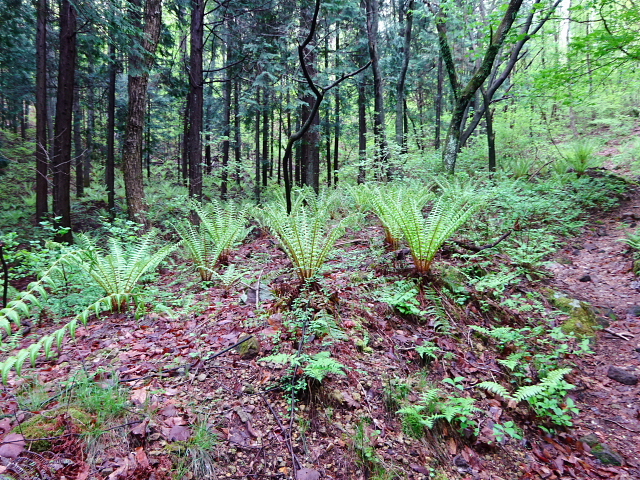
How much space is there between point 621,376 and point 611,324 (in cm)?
97

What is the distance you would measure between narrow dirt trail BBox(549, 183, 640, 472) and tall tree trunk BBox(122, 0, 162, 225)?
731cm

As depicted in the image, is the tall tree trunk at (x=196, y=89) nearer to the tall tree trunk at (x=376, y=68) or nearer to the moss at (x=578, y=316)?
the tall tree trunk at (x=376, y=68)

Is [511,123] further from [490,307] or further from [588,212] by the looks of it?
[490,307]

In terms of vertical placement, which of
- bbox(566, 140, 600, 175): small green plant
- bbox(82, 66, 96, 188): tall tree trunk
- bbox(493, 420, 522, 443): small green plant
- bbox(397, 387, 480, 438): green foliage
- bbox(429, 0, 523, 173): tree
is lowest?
bbox(493, 420, 522, 443): small green plant

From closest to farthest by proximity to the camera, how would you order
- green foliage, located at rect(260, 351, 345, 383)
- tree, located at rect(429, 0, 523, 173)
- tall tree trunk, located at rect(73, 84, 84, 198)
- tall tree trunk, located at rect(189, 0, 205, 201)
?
1. green foliage, located at rect(260, 351, 345, 383)
2. tree, located at rect(429, 0, 523, 173)
3. tall tree trunk, located at rect(189, 0, 205, 201)
4. tall tree trunk, located at rect(73, 84, 84, 198)

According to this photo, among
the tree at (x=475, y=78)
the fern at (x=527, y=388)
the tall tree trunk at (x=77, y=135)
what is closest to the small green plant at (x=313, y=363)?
the fern at (x=527, y=388)

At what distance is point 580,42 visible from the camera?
6559 mm

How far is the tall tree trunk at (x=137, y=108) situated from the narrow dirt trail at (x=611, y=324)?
24.0 ft

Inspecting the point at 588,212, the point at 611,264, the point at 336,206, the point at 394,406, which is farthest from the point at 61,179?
the point at 588,212

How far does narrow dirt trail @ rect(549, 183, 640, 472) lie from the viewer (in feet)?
8.10

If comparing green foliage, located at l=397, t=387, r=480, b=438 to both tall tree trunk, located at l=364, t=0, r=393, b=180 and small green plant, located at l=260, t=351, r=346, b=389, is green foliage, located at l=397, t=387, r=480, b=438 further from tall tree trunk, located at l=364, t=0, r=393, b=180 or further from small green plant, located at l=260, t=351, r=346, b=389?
tall tree trunk, located at l=364, t=0, r=393, b=180

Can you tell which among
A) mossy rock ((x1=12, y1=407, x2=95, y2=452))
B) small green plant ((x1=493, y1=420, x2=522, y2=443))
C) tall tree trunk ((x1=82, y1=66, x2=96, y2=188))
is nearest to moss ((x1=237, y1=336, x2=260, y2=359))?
mossy rock ((x1=12, y1=407, x2=95, y2=452))

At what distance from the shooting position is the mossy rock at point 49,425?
156 cm

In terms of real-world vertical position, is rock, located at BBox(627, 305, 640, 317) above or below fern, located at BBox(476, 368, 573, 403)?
above
